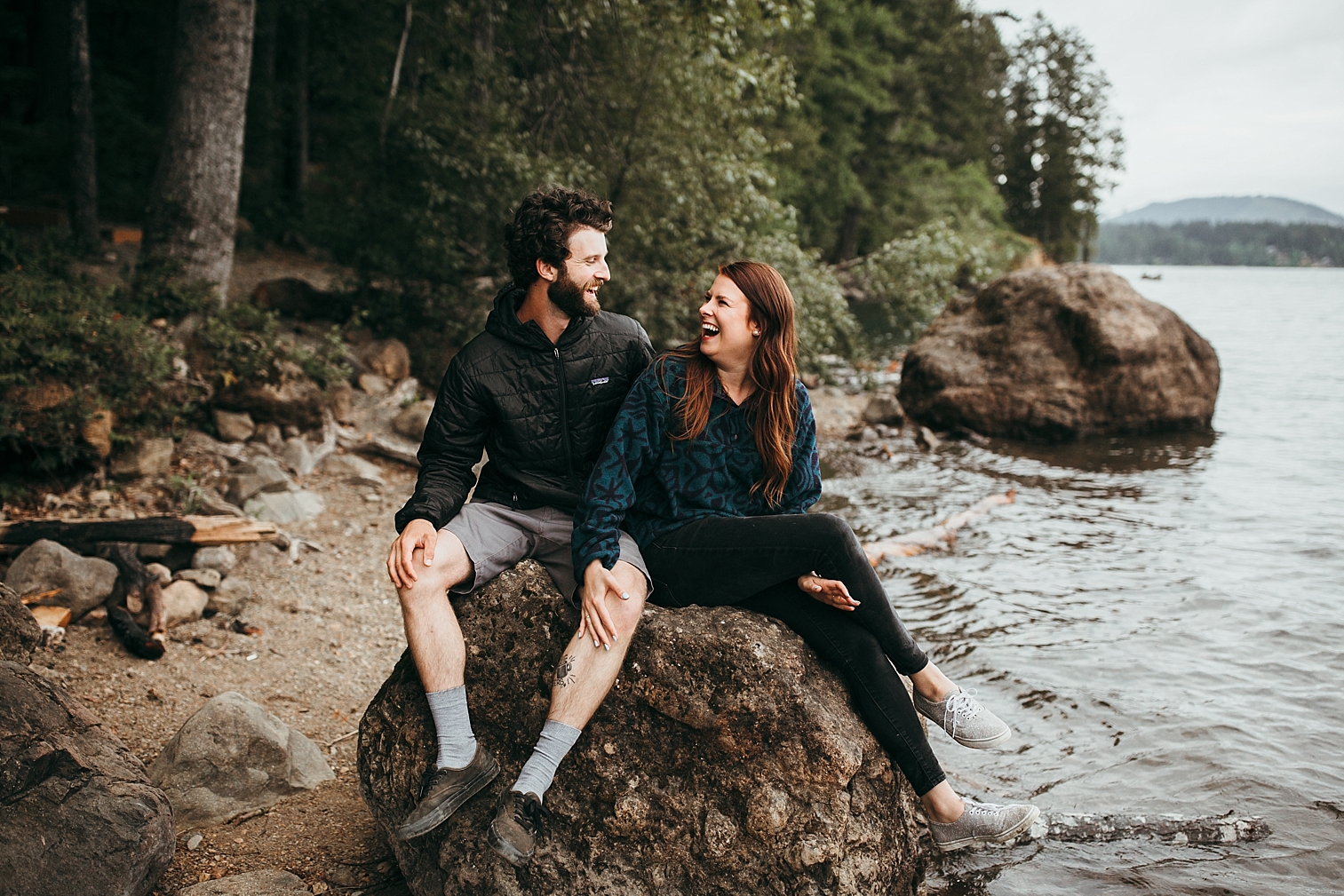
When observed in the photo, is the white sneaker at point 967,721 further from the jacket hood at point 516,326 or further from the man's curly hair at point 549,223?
the man's curly hair at point 549,223

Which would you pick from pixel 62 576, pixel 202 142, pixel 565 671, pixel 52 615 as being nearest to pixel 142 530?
pixel 62 576

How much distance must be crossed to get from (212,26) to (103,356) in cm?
349

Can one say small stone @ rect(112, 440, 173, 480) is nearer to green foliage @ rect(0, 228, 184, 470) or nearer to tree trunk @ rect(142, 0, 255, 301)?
green foliage @ rect(0, 228, 184, 470)

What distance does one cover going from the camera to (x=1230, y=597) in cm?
695

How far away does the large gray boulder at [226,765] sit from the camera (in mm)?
3594

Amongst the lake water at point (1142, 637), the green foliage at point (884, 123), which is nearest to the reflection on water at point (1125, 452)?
the lake water at point (1142, 637)

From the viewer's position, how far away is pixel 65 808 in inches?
115

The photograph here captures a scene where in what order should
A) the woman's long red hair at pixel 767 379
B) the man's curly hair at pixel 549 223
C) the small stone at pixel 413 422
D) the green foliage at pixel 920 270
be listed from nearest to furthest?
1. the woman's long red hair at pixel 767 379
2. the man's curly hair at pixel 549 223
3. the small stone at pixel 413 422
4. the green foliage at pixel 920 270

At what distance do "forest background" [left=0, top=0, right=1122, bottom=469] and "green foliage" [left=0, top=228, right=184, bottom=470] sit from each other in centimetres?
2

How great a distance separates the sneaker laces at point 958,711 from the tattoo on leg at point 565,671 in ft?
4.78

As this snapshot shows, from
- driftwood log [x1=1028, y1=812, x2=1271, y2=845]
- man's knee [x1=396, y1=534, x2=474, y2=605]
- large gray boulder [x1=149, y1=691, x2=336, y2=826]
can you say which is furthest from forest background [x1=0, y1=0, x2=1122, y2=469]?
driftwood log [x1=1028, y1=812, x2=1271, y2=845]

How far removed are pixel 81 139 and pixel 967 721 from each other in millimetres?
12933

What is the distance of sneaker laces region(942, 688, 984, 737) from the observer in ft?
11.2

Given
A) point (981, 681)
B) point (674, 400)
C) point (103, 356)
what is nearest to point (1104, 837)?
point (981, 681)
